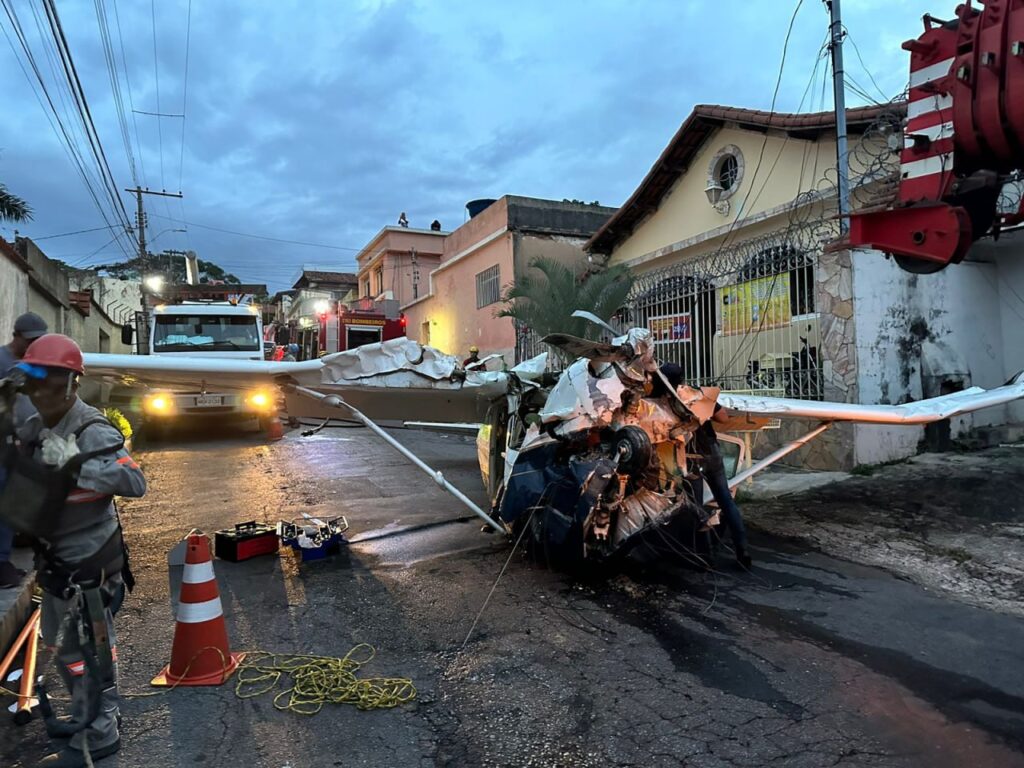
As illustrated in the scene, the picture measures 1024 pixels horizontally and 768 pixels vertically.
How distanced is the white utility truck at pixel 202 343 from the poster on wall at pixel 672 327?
27.0ft

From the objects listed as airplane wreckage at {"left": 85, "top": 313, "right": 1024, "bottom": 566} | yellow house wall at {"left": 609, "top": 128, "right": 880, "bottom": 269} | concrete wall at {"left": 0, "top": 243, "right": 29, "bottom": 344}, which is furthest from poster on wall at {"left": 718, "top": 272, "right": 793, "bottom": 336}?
concrete wall at {"left": 0, "top": 243, "right": 29, "bottom": 344}

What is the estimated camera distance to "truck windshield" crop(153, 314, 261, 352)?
44.7ft

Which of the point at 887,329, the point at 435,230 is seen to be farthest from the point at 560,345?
the point at 435,230

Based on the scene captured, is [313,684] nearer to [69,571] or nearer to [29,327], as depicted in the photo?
[69,571]

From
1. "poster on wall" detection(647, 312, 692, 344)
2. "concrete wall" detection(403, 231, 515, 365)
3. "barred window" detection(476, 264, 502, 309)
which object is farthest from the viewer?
"barred window" detection(476, 264, 502, 309)

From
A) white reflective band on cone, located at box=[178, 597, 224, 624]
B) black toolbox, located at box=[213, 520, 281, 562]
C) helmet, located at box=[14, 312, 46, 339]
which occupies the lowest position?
black toolbox, located at box=[213, 520, 281, 562]

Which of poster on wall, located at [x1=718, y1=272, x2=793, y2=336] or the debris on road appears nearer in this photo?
the debris on road

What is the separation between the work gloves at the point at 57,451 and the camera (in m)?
2.60

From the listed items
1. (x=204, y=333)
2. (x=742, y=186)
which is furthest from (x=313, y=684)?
(x=204, y=333)

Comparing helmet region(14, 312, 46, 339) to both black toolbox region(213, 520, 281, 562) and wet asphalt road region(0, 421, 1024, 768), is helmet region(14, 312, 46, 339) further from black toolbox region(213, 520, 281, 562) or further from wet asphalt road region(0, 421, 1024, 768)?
black toolbox region(213, 520, 281, 562)

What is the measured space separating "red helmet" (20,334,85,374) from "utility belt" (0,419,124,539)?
380mm

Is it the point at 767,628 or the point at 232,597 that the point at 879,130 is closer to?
the point at 767,628

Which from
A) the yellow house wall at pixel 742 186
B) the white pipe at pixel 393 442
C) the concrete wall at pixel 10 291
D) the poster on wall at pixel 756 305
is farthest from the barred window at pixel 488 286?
the white pipe at pixel 393 442

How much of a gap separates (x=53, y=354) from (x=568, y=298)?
37.1 ft
